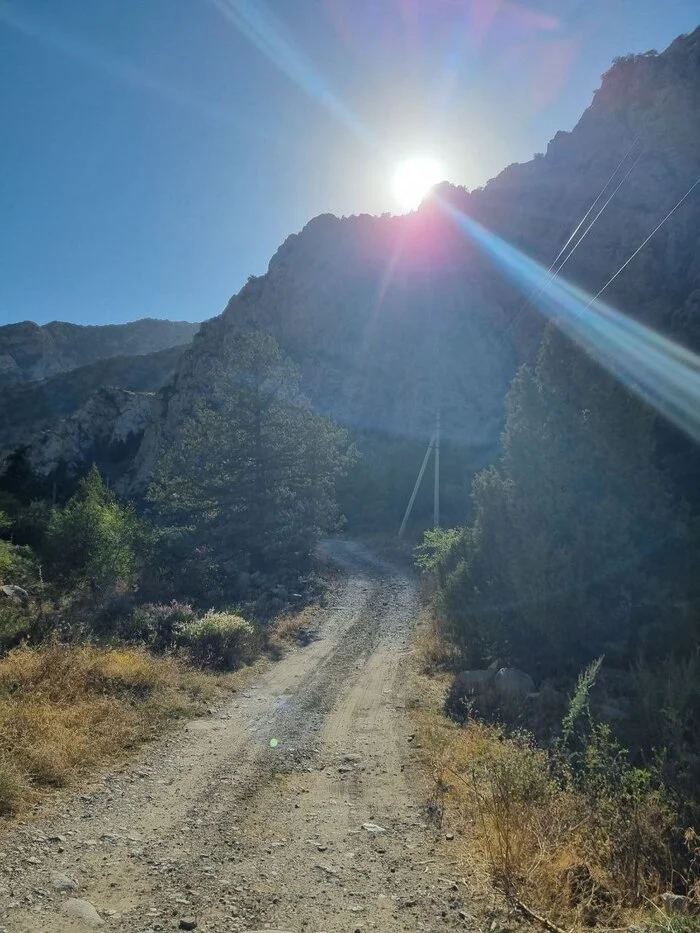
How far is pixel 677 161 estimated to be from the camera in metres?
54.7

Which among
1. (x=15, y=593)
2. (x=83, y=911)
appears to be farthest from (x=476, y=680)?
(x=15, y=593)

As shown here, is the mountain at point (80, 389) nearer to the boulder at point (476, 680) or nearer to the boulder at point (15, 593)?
the boulder at point (15, 593)

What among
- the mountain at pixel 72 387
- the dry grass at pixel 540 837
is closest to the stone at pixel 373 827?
the dry grass at pixel 540 837

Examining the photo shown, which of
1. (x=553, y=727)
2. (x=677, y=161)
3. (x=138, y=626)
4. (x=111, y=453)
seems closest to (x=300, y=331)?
(x=111, y=453)

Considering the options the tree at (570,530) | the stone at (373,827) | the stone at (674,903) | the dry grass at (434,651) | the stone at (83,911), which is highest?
the tree at (570,530)

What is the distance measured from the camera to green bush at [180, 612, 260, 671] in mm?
12297

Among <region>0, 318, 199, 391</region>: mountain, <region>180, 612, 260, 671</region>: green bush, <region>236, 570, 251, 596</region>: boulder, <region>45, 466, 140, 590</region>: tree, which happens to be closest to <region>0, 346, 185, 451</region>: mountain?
<region>0, 318, 199, 391</region>: mountain

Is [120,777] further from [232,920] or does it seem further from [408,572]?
[408,572]

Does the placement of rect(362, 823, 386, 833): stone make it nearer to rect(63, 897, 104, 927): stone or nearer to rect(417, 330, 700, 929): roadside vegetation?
rect(417, 330, 700, 929): roadside vegetation

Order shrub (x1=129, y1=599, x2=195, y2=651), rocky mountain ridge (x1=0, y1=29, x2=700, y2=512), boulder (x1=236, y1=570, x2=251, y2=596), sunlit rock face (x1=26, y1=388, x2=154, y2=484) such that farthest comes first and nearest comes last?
sunlit rock face (x1=26, y1=388, x2=154, y2=484) → rocky mountain ridge (x1=0, y1=29, x2=700, y2=512) → boulder (x1=236, y1=570, x2=251, y2=596) → shrub (x1=129, y1=599, x2=195, y2=651)

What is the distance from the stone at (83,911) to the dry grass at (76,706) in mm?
1748

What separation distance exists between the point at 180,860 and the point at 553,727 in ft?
19.2

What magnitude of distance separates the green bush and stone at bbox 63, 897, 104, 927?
837cm

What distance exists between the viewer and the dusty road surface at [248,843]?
3789 mm
